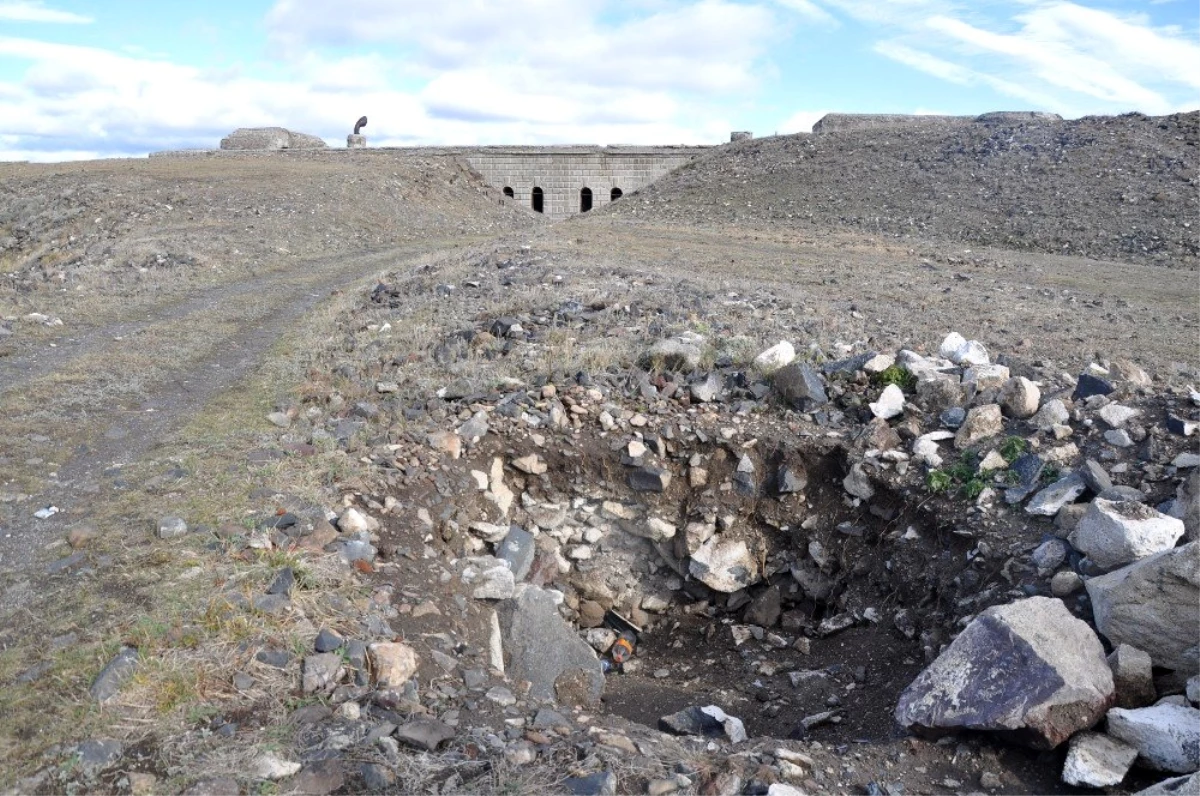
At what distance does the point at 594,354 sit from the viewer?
19.6ft

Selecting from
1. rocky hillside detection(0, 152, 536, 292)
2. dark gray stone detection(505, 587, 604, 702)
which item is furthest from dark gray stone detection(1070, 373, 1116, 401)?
rocky hillside detection(0, 152, 536, 292)

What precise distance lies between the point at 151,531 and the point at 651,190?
22.5 meters

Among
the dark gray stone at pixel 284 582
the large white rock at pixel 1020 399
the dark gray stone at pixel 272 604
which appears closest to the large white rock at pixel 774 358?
the large white rock at pixel 1020 399

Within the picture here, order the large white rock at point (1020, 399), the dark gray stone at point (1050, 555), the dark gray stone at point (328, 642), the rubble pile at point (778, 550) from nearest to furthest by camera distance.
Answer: the rubble pile at point (778, 550), the dark gray stone at point (328, 642), the dark gray stone at point (1050, 555), the large white rock at point (1020, 399)

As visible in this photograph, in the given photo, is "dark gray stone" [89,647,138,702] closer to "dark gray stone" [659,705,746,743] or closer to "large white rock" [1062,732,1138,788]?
"dark gray stone" [659,705,746,743]

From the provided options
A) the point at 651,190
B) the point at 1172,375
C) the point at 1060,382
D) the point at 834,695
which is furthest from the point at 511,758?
the point at 651,190

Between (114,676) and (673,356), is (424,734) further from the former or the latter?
(673,356)

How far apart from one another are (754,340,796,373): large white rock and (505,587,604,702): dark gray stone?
2.34 m

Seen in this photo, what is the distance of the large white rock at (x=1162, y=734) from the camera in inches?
102

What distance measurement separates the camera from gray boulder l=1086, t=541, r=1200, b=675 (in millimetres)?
2938

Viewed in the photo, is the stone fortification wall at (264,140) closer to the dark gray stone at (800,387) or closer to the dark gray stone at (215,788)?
the dark gray stone at (800,387)

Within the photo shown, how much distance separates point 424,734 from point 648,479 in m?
2.42

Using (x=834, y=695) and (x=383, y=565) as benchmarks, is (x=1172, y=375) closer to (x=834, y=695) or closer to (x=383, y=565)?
(x=834, y=695)

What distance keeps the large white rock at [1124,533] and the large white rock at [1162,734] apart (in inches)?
31.2
